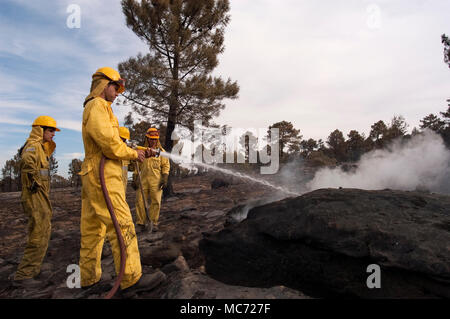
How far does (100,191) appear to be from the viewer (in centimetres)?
247

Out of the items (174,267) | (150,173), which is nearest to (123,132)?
(150,173)

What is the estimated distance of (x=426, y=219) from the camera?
9.20ft

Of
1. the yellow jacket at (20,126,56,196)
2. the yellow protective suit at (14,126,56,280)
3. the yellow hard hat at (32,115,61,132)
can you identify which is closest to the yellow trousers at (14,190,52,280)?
the yellow protective suit at (14,126,56,280)

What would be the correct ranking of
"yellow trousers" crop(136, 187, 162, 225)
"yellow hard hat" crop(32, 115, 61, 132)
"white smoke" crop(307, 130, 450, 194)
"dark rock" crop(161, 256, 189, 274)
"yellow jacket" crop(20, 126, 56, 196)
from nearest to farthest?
1. "dark rock" crop(161, 256, 189, 274)
2. "yellow jacket" crop(20, 126, 56, 196)
3. "yellow hard hat" crop(32, 115, 61, 132)
4. "yellow trousers" crop(136, 187, 162, 225)
5. "white smoke" crop(307, 130, 450, 194)

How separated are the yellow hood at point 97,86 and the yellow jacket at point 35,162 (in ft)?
4.93

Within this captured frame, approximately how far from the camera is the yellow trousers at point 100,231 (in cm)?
241

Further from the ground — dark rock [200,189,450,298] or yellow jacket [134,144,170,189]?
yellow jacket [134,144,170,189]

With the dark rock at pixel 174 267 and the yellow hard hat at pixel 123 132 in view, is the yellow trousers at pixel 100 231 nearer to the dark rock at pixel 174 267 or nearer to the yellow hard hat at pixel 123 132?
the dark rock at pixel 174 267

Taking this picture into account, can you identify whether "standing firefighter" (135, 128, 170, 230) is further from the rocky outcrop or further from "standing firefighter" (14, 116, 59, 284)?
the rocky outcrop

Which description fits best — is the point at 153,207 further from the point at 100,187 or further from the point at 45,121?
the point at 100,187

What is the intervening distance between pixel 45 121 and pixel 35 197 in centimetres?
114

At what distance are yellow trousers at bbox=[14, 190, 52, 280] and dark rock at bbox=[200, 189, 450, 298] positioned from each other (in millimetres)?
2175

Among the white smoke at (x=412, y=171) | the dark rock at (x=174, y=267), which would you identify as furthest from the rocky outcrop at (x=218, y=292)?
the white smoke at (x=412, y=171)

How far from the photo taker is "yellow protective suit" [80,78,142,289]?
7.93 ft
